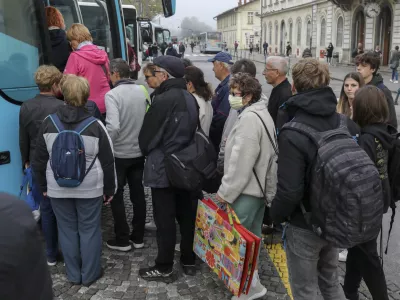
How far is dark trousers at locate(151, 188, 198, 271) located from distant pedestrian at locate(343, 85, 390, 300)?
144cm

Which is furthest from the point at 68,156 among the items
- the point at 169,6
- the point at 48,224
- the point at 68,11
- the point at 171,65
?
the point at 68,11

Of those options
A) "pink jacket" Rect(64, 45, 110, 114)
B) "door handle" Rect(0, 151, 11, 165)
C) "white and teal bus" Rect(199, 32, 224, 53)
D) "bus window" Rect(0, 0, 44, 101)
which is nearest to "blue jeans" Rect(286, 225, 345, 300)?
"door handle" Rect(0, 151, 11, 165)

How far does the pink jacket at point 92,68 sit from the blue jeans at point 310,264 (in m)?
2.70

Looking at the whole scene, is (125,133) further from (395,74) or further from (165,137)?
(395,74)

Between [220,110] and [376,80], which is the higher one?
[376,80]

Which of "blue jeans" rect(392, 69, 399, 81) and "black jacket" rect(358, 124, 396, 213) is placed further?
"blue jeans" rect(392, 69, 399, 81)

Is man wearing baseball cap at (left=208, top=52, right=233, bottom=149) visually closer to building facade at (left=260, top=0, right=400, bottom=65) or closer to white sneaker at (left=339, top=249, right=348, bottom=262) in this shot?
white sneaker at (left=339, top=249, right=348, bottom=262)

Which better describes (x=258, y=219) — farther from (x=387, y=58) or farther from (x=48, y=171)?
(x=387, y=58)

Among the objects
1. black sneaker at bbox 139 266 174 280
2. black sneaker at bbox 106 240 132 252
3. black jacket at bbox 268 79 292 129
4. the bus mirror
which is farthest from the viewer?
the bus mirror

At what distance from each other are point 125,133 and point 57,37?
1.32 m

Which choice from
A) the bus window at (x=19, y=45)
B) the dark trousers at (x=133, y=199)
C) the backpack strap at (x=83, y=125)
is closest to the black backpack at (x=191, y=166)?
the backpack strap at (x=83, y=125)

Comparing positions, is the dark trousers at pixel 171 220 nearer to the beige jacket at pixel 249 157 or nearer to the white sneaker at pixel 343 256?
the beige jacket at pixel 249 157

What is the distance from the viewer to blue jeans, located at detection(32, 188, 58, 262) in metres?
3.85

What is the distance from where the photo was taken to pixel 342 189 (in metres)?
2.30
